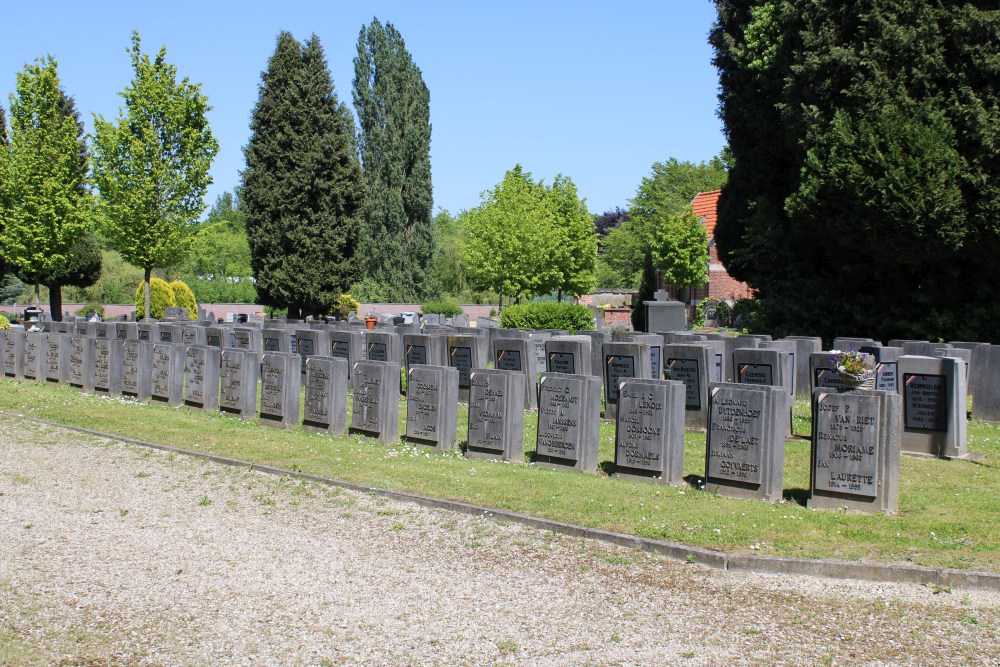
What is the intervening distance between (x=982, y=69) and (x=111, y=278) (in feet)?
180

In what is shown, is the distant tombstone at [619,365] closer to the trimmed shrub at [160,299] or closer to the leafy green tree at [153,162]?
the leafy green tree at [153,162]

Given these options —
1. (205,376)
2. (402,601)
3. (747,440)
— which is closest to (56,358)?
(205,376)

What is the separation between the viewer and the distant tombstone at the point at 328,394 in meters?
12.8

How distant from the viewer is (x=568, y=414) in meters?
10.5

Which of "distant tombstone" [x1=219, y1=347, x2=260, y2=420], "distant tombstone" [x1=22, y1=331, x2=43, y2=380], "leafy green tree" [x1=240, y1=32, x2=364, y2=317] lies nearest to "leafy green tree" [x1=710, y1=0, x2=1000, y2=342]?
"distant tombstone" [x1=219, y1=347, x2=260, y2=420]

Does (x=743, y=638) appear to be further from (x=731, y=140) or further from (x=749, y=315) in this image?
(x=731, y=140)

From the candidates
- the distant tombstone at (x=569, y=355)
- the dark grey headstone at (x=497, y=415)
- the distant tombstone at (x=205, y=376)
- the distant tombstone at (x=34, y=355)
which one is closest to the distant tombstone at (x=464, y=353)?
the distant tombstone at (x=569, y=355)

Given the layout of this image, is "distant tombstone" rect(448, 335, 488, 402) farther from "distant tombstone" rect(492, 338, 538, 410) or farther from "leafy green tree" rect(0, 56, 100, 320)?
"leafy green tree" rect(0, 56, 100, 320)

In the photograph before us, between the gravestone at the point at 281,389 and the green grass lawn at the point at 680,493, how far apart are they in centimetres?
32

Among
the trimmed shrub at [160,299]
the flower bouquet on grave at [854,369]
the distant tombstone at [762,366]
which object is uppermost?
the trimmed shrub at [160,299]

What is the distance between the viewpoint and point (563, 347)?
15.7 m

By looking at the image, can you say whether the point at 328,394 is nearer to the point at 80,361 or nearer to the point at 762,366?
the point at 762,366

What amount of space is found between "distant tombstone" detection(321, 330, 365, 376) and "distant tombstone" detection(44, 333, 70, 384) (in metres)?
5.19

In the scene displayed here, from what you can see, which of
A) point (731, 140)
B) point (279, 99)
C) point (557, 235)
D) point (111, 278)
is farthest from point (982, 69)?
point (111, 278)
